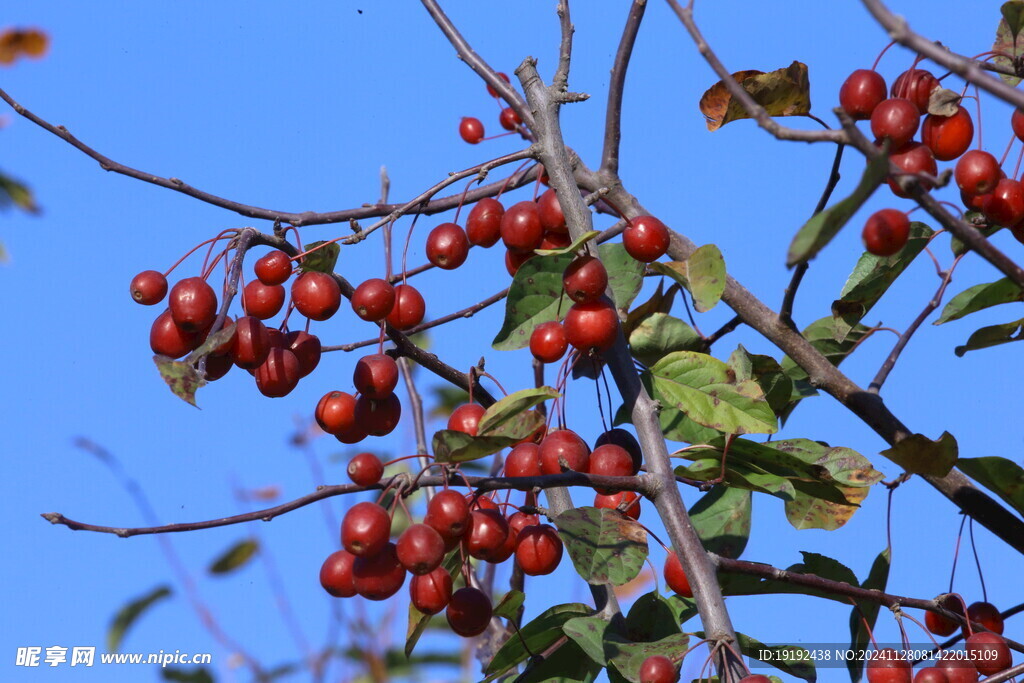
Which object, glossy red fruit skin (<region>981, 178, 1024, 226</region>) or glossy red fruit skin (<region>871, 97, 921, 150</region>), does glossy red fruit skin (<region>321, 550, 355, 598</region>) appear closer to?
glossy red fruit skin (<region>871, 97, 921, 150</region>)

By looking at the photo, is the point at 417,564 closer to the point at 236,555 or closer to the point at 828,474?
the point at 828,474

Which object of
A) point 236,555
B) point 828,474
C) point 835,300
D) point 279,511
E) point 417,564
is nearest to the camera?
point 279,511

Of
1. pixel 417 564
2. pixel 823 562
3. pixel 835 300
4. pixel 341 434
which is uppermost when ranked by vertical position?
pixel 835 300

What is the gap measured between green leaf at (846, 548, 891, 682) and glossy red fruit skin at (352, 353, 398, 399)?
107 centimetres

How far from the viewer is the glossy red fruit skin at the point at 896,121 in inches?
59.5

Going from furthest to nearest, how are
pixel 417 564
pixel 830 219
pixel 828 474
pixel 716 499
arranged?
pixel 716 499 < pixel 828 474 < pixel 417 564 < pixel 830 219

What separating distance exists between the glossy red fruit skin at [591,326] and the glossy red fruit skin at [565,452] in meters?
0.19

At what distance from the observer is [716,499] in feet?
6.63

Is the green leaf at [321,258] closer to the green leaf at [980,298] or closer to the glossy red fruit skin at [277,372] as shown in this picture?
the glossy red fruit skin at [277,372]

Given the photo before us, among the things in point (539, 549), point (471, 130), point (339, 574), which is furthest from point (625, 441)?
point (471, 130)

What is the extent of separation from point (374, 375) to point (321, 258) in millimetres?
243

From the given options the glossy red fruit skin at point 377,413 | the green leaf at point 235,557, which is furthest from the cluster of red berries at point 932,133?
the green leaf at point 235,557

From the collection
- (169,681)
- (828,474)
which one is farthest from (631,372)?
(169,681)

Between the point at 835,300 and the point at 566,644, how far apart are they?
1.02 m
